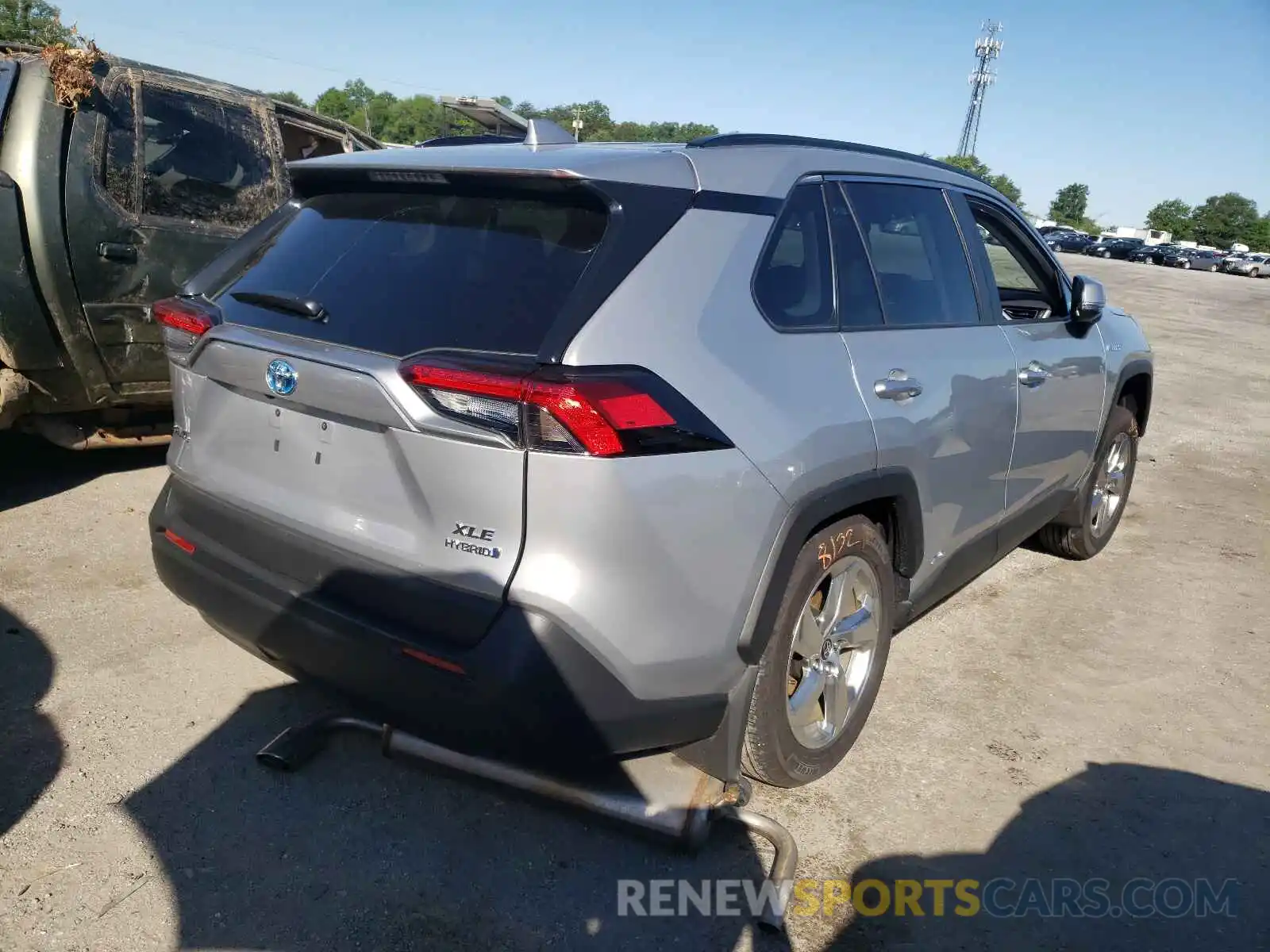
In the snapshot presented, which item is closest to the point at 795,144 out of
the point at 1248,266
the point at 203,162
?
the point at 203,162

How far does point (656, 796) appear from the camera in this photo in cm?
267

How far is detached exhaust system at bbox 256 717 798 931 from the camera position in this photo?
259 cm

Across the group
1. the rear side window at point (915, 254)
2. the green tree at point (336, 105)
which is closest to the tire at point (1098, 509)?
the rear side window at point (915, 254)

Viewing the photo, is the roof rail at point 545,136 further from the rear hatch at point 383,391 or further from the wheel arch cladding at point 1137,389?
the wheel arch cladding at point 1137,389

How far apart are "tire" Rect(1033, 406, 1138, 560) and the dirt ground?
53cm

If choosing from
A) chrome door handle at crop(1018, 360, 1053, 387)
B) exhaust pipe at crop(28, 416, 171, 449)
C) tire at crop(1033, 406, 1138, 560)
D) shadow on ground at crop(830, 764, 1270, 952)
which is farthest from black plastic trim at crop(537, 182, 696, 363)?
tire at crop(1033, 406, 1138, 560)

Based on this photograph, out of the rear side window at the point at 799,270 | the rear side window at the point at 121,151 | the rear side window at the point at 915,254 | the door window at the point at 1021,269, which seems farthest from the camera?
the rear side window at the point at 121,151

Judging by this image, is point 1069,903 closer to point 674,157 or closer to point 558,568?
point 558,568

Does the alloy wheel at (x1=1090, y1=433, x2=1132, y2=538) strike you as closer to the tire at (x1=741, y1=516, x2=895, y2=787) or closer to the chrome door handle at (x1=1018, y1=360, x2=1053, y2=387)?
the chrome door handle at (x1=1018, y1=360, x2=1053, y2=387)

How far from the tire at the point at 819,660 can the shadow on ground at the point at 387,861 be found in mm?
320

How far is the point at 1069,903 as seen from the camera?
2676 millimetres

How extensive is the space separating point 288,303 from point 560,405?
948 millimetres

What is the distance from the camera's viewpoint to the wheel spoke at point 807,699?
2914 mm

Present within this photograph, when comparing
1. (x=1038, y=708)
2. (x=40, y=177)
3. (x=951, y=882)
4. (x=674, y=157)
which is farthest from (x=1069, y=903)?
(x=40, y=177)
